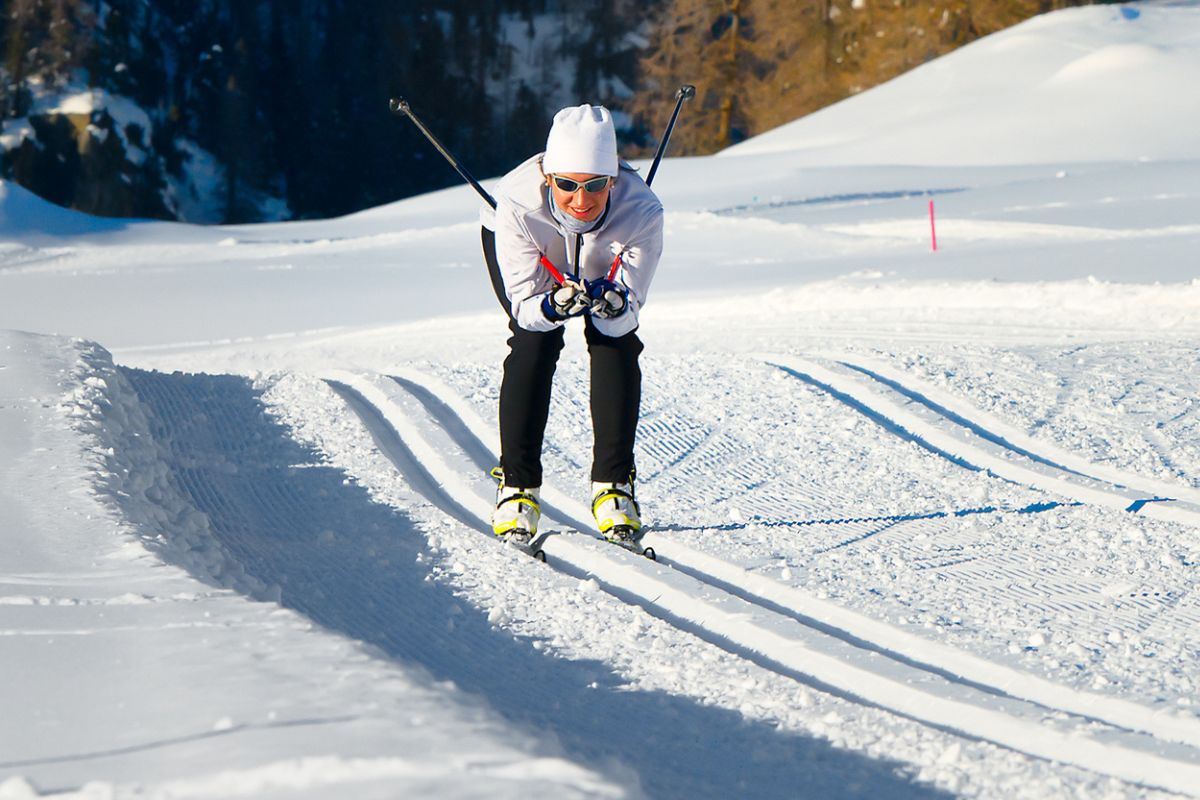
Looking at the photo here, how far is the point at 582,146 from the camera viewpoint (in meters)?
4.24

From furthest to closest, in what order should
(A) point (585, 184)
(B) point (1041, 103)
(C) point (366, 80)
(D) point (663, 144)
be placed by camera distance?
(C) point (366, 80)
(B) point (1041, 103)
(D) point (663, 144)
(A) point (585, 184)

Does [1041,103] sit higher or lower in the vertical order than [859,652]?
higher

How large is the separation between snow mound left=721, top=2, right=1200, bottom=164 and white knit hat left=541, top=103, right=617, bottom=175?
17716mm

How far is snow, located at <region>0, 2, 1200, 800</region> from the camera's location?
2.48 m

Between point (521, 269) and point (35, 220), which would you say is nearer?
point (521, 269)

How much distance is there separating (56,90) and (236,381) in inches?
1129

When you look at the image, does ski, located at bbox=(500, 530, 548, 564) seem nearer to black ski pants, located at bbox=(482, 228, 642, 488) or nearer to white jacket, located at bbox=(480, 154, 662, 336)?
black ski pants, located at bbox=(482, 228, 642, 488)

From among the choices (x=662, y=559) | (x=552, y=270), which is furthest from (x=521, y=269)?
(x=662, y=559)

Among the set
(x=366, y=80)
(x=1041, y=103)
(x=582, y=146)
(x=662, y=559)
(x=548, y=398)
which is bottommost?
(x=662, y=559)

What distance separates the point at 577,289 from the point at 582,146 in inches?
17.8

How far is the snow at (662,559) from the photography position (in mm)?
2480

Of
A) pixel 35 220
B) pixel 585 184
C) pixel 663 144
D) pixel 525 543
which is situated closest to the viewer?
pixel 585 184

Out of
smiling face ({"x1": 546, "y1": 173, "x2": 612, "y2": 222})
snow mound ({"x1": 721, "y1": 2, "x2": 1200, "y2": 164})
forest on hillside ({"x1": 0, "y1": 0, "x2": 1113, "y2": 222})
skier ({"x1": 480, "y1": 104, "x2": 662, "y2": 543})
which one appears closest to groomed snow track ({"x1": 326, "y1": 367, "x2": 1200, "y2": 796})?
skier ({"x1": 480, "y1": 104, "x2": 662, "y2": 543})

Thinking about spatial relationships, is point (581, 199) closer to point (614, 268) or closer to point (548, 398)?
point (614, 268)
